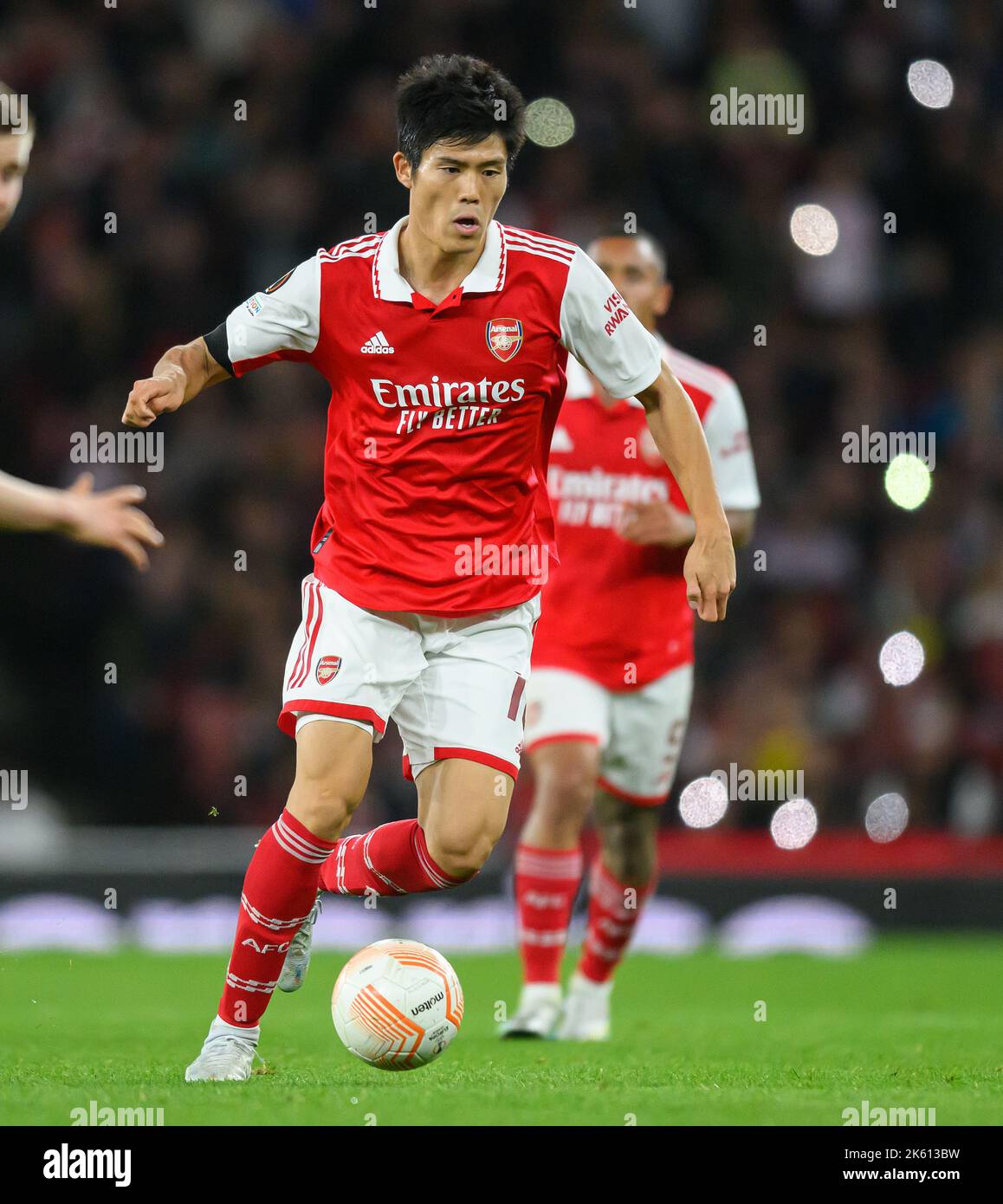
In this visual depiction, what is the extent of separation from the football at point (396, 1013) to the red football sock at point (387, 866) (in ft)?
1.39

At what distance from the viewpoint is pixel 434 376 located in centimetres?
525

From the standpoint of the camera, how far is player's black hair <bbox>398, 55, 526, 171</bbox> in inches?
202

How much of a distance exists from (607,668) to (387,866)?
183cm

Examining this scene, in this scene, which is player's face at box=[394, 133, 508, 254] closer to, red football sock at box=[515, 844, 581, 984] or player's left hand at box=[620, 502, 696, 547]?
player's left hand at box=[620, 502, 696, 547]

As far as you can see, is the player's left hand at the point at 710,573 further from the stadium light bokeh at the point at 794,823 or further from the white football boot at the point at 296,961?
the stadium light bokeh at the point at 794,823

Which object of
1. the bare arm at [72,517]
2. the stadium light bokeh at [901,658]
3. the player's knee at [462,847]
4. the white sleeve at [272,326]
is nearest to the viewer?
the bare arm at [72,517]

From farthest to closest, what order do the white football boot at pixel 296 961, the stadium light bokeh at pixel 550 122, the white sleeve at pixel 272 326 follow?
1. the stadium light bokeh at pixel 550 122
2. the white football boot at pixel 296 961
3. the white sleeve at pixel 272 326

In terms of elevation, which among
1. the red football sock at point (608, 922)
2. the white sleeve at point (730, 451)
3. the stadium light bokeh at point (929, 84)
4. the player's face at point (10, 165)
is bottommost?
the red football sock at point (608, 922)

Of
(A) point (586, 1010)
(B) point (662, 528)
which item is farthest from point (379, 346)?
(A) point (586, 1010)

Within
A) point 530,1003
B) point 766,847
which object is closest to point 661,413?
point 530,1003

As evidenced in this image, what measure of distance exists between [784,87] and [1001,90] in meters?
1.74

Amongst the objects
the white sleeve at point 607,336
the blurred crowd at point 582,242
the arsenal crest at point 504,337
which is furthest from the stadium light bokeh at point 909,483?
the arsenal crest at point 504,337

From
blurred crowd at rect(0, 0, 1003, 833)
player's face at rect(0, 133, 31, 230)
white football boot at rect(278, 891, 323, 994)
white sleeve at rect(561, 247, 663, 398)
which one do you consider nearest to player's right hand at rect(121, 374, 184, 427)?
player's face at rect(0, 133, 31, 230)

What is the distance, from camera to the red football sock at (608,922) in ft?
23.3
